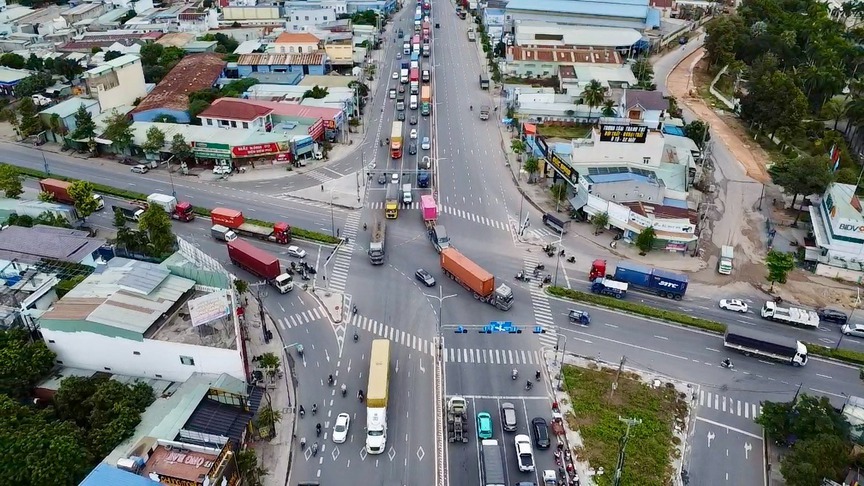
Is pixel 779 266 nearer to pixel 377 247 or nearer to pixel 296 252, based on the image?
pixel 377 247

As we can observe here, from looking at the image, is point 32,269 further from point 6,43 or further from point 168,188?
point 6,43

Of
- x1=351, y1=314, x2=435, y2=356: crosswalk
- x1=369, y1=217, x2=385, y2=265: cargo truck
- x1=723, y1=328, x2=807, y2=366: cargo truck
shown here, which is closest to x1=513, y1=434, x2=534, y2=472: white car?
x1=351, y1=314, x2=435, y2=356: crosswalk

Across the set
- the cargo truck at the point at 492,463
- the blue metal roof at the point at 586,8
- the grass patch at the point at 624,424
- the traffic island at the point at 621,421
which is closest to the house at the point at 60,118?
the cargo truck at the point at 492,463

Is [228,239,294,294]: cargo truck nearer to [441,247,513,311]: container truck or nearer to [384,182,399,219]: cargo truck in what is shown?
[384,182,399,219]: cargo truck

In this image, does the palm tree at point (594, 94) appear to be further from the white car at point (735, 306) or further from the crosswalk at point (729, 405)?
the crosswalk at point (729, 405)

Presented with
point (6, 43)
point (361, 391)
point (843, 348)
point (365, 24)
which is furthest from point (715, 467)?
point (6, 43)

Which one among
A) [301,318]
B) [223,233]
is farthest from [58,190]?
[301,318]
